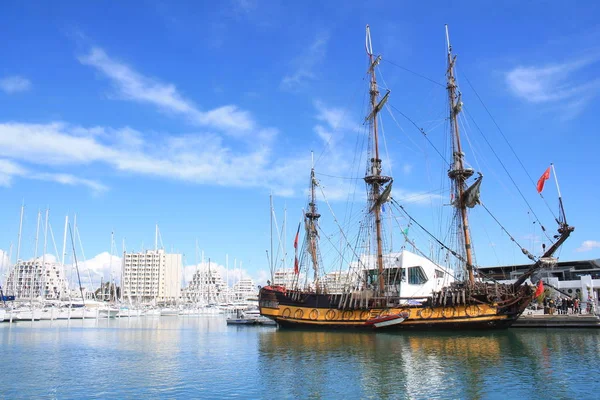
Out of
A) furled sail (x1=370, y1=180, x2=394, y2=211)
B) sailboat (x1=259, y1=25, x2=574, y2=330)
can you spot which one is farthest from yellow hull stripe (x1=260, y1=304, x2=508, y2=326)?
furled sail (x1=370, y1=180, x2=394, y2=211)

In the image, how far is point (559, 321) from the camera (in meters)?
51.5

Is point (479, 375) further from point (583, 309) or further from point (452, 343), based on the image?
point (583, 309)

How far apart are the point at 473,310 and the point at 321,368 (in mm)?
23684

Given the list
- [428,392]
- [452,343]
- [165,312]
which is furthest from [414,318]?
[165,312]

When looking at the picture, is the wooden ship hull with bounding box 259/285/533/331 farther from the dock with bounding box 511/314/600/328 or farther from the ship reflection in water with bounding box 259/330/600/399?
the dock with bounding box 511/314/600/328

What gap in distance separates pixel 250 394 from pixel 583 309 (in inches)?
2192

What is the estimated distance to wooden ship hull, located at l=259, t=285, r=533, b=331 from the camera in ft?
153

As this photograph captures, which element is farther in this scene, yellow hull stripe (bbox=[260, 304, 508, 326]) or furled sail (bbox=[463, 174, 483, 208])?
furled sail (bbox=[463, 174, 483, 208])

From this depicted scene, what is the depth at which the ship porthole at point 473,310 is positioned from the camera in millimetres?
47219

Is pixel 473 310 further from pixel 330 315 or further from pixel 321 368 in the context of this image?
pixel 321 368

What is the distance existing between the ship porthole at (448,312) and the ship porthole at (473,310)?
127cm

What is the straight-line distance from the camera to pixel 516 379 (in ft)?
83.3

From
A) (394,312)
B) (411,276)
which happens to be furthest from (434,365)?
(411,276)

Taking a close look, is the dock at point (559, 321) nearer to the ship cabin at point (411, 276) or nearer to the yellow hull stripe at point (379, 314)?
the yellow hull stripe at point (379, 314)
